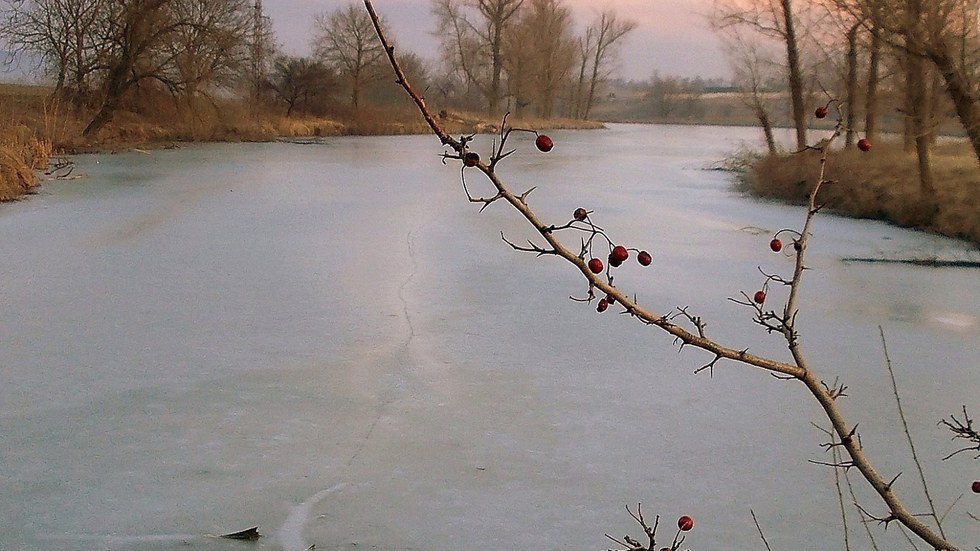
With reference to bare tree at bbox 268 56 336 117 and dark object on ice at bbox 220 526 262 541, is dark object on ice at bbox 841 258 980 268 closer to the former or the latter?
dark object on ice at bbox 220 526 262 541

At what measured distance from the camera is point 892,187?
321 inches

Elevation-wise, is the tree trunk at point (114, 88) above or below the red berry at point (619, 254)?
above

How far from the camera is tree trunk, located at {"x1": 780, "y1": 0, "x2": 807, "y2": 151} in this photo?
39.4 feet

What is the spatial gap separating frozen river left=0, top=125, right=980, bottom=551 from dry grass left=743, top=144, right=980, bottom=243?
124 cm

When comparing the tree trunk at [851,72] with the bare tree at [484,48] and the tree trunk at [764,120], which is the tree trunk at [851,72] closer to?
the tree trunk at [764,120]

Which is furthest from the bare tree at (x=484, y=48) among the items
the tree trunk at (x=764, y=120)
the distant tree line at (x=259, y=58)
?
the tree trunk at (x=764, y=120)

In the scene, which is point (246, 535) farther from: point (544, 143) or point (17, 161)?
point (17, 161)

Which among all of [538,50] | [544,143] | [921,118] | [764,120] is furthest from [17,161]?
[538,50]

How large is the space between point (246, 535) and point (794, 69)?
11.8m

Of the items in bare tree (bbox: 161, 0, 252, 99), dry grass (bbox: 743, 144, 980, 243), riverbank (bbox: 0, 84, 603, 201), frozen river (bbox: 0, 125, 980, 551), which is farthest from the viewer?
bare tree (bbox: 161, 0, 252, 99)

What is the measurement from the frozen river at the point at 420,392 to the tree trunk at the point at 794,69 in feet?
20.8

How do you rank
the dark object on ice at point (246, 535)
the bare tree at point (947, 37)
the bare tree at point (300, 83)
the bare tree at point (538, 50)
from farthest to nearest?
the bare tree at point (538, 50) < the bare tree at point (300, 83) < the bare tree at point (947, 37) < the dark object on ice at point (246, 535)

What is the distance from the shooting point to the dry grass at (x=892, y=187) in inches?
279

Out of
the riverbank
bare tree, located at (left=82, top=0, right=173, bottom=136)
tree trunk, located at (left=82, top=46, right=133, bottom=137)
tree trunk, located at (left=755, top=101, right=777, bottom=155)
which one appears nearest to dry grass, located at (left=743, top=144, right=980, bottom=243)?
tree trunk, located at (left=755, top=101, right=777, bottom=155)
